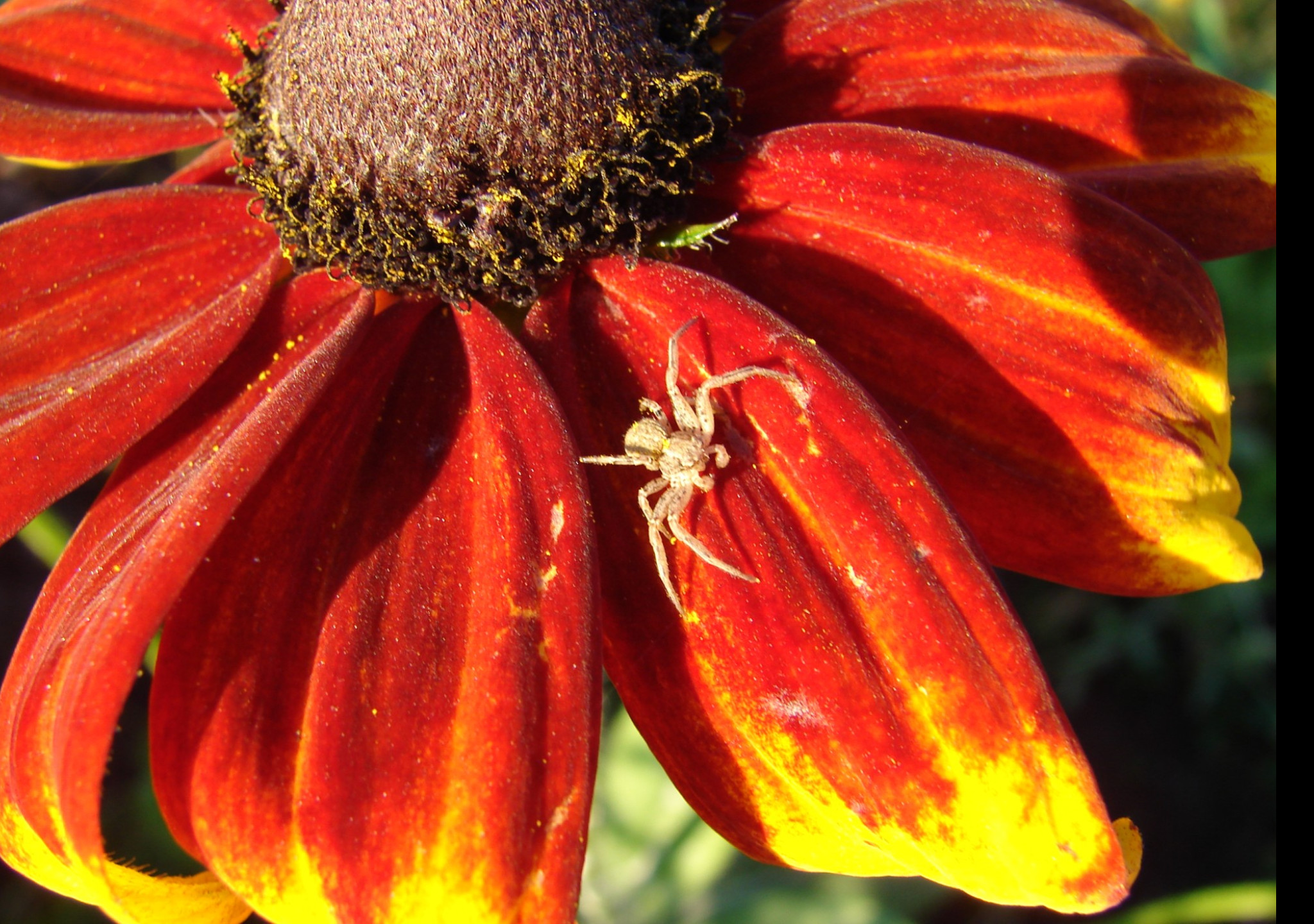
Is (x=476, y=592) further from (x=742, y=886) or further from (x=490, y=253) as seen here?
(x=742, y=886)

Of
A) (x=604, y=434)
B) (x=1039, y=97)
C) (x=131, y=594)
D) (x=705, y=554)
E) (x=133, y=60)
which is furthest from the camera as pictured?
(x=133, y=60)

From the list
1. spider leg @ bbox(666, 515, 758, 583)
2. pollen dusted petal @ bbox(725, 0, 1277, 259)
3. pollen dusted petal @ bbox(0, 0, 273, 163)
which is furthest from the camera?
pollen dusted petal @ bbox(0, 0, 273, 163)

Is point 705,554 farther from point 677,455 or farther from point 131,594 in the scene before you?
point 131,594

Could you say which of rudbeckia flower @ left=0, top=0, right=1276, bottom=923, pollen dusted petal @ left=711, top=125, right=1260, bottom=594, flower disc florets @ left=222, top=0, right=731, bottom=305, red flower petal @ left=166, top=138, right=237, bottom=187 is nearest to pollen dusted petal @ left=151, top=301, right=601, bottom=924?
rudbeckia flower @ left=0, top=0, right=1276, bottom=923

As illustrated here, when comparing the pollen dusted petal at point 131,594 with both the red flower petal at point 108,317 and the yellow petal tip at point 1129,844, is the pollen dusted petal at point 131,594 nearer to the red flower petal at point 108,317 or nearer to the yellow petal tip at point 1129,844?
the red flower petal at point 108,317

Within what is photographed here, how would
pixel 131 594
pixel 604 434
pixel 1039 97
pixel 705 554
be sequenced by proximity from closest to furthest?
pixel 131 594 < pixel 705 554 < pixel 604 434 < pixel 1039 97

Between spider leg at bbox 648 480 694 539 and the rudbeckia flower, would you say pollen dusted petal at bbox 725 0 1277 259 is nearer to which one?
the rudbeckia flower

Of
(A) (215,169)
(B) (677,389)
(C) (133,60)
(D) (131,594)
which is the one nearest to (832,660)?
(B) (677,389)

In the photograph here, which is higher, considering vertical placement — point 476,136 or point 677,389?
point 476,136
